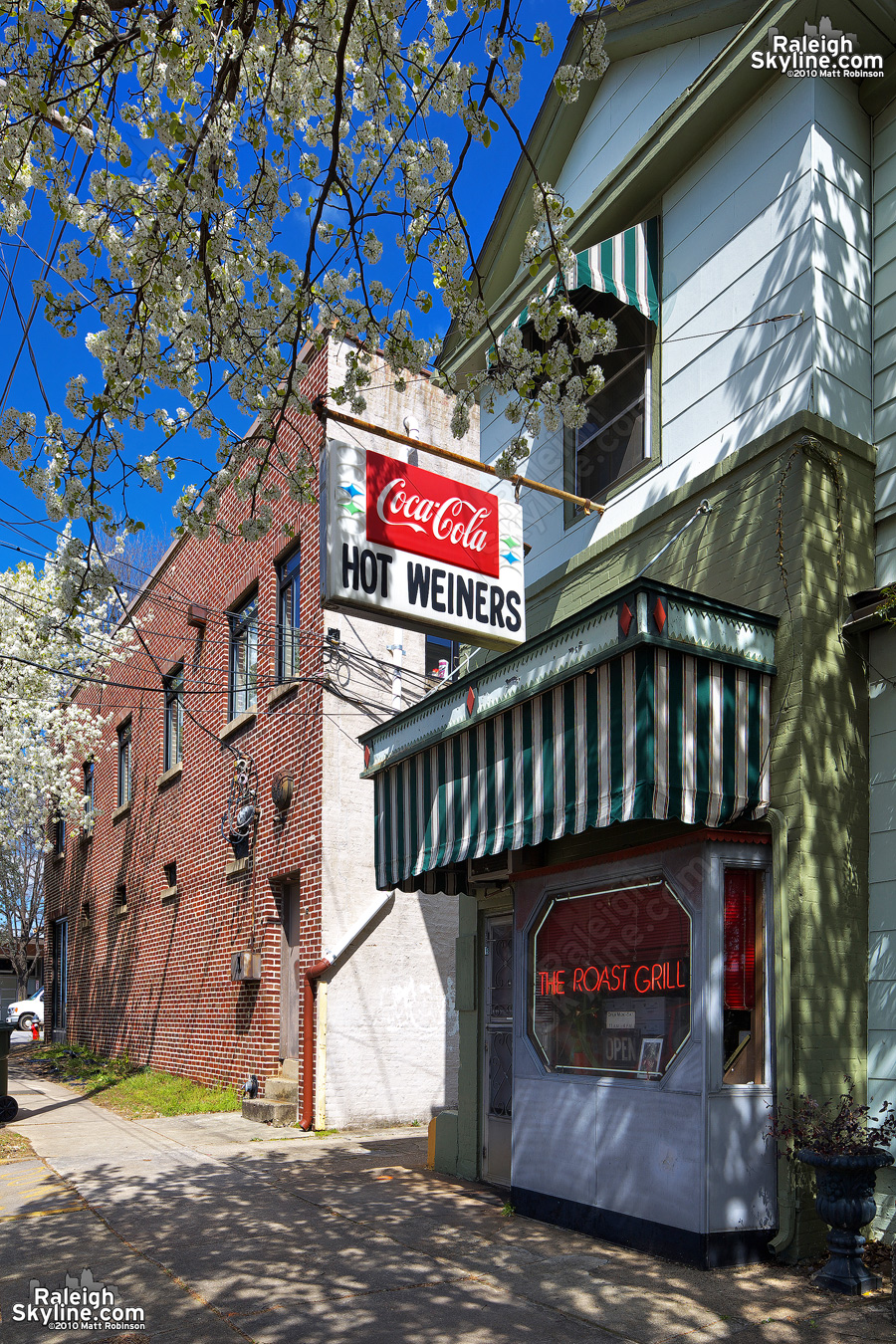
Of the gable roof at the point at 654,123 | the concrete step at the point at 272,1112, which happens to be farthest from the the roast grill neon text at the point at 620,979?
the concrete step at the point at 272,1112

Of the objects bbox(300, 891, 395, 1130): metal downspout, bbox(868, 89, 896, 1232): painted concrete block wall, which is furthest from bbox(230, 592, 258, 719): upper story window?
bbox(868, 89, 896, 1232): painted concrete block wall

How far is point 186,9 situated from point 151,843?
15.7m

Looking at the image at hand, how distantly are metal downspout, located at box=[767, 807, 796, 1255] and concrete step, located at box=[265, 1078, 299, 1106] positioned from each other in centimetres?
706

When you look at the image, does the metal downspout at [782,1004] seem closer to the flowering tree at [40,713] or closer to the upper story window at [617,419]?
the upper story window at [617,419]

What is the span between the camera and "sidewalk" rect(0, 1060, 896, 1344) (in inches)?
202

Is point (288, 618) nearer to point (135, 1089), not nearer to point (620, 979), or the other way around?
point (135, 1089)

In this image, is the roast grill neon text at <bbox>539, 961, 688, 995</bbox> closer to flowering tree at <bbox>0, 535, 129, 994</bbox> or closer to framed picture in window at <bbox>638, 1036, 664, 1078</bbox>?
framed picture in window at <bbox>638, 1036, 664, 1078</bbox>

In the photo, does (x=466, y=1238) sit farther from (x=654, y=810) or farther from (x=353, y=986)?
(x=353, y=986)

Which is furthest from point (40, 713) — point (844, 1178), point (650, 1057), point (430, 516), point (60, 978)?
point (844, 1178)

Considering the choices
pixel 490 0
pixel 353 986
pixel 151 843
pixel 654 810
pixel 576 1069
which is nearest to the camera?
pixel 490 0

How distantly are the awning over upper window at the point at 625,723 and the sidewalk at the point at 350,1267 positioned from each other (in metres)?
2.40

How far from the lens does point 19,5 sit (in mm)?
4805

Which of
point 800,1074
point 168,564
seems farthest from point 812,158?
point 168,564

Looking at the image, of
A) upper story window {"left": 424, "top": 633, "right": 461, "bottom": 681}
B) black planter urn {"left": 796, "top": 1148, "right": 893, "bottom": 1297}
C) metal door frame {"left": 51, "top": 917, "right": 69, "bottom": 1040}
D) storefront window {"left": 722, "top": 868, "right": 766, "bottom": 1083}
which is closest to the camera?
black planter urn {"left": 796, "top": 1148, "right": 893, "bottom": 1297}
